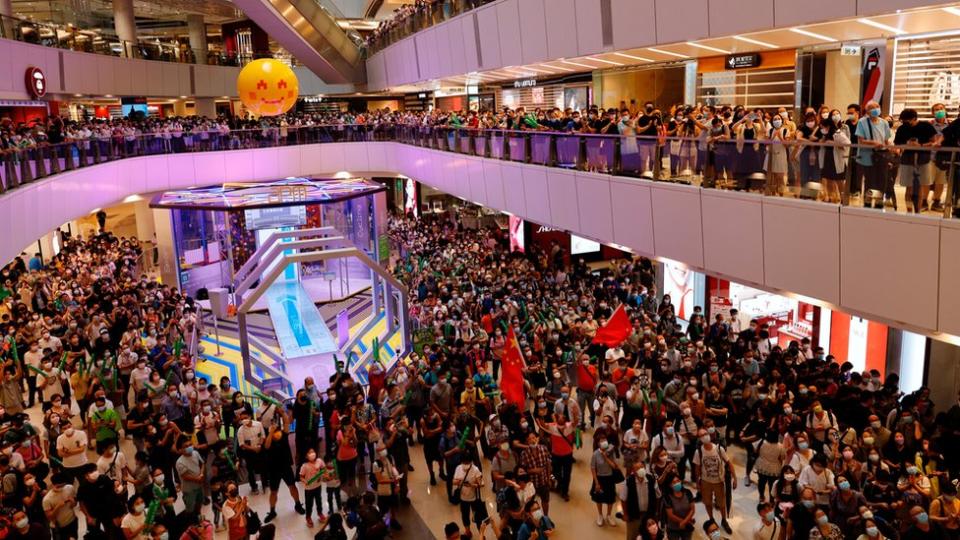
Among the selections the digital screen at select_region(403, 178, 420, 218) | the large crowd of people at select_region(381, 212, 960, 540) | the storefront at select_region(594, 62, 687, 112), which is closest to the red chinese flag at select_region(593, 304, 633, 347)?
the large crowd of people at select_region(381, 212, 960, 540)

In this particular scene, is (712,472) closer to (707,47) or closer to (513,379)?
(513,379)

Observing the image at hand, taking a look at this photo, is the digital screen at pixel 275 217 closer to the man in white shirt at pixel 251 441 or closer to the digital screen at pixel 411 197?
the digital screen at pixel 411 197

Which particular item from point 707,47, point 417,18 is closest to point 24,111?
point 417,18

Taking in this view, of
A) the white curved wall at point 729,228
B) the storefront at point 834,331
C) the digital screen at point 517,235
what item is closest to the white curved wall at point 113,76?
the white curved wall at point 729,228

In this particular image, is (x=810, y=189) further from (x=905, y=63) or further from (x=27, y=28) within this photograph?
(x=27, y=28)

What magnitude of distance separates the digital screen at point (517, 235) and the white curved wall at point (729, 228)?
2978mm

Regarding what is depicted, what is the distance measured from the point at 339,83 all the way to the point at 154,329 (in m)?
23.9

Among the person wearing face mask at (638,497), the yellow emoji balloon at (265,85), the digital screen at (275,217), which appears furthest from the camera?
the digital screen at (275,217)

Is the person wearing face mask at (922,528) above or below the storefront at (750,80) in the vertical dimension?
below

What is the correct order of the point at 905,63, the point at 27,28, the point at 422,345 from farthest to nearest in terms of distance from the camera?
the point at 27,28
the point at 422,345
the point at 905,63

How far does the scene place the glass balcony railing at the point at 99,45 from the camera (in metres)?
21.0

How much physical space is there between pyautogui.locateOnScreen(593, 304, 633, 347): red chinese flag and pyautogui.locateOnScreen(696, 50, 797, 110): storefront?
6.03 m

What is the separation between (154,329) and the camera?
51.5 feet

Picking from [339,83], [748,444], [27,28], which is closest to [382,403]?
[748,444]
